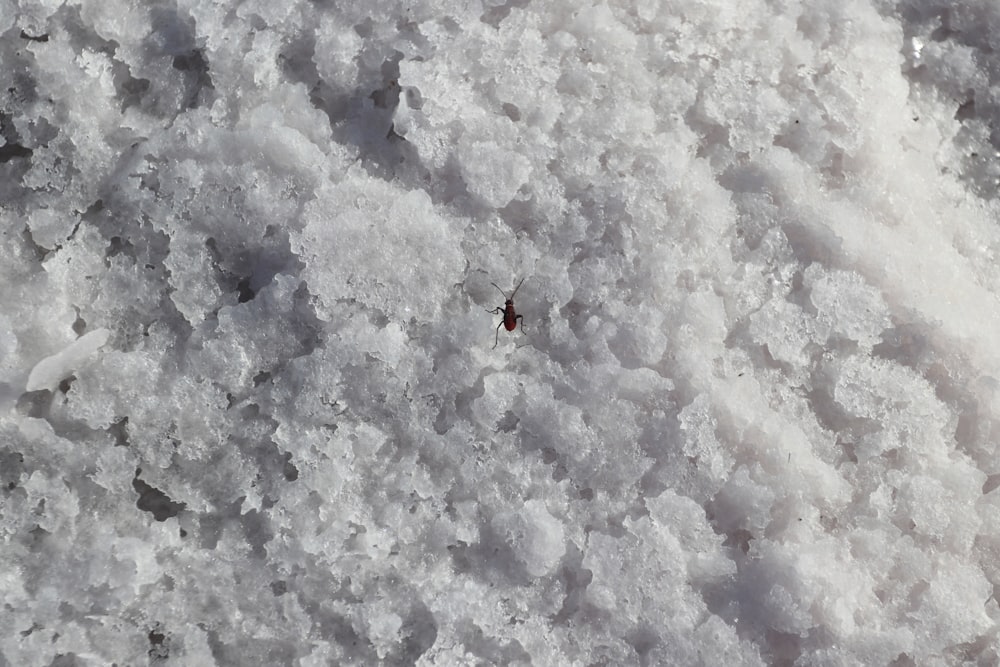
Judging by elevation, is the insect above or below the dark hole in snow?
above

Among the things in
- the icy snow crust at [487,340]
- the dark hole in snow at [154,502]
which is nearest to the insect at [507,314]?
the icy snow crust at [487,340]

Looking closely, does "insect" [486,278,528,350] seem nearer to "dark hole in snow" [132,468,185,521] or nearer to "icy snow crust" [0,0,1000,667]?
"icy snow crust" [0,0,1000,667]

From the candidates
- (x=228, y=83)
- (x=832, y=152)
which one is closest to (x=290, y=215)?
(x=228, y=83)

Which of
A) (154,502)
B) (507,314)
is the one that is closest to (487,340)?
(507,314)

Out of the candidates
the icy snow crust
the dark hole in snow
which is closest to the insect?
the icy snow crust

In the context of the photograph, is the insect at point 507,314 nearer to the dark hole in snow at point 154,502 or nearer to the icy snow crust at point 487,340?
the icy snow crust at point 487,340

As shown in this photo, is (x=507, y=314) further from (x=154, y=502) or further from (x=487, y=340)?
(x=154, y=502)

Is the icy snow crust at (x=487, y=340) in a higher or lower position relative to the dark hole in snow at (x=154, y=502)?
higher

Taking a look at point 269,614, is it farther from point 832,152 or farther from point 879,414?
point 832,152

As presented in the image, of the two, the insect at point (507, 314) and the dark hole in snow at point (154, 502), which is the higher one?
the insect at point (507, 314)
